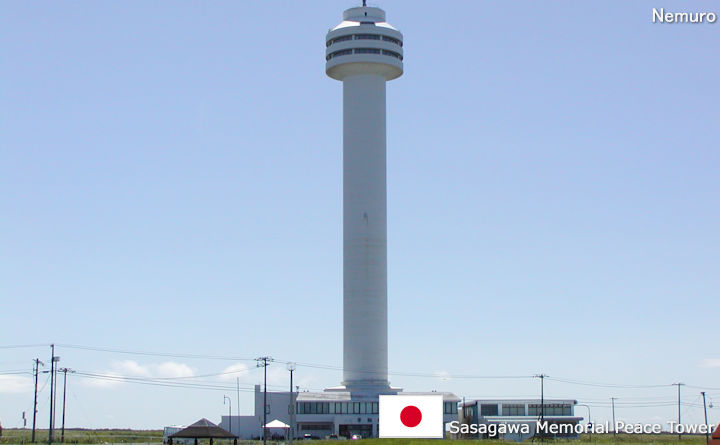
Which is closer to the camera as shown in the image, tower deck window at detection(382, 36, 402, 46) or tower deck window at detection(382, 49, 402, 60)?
tower deck window at detection(382, 49, 402, 60)

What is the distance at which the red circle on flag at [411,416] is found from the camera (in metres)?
61.8

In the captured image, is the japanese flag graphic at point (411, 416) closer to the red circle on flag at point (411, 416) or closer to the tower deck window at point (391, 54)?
the red circle on flag at point (411, 416)

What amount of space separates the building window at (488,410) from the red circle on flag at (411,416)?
73.7 metres

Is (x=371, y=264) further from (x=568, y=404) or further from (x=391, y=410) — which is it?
(x=391, y=410)

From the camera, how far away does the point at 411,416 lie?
63.1 metres

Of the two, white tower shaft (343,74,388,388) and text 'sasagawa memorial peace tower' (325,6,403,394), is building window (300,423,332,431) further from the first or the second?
white tower shaft (343,74,388,388)

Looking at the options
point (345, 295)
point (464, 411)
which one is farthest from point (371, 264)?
point (464, 411)

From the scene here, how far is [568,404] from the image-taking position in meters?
137

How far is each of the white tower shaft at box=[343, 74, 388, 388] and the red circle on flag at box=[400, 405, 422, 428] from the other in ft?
246

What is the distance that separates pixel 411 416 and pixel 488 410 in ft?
244

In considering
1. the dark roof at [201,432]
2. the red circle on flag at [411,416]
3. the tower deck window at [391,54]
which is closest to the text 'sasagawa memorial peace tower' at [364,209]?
the tower deck window at [391,54]

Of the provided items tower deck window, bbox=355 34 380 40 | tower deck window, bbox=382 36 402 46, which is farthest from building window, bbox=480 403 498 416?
tower deck window, bbox=355 34 380 40

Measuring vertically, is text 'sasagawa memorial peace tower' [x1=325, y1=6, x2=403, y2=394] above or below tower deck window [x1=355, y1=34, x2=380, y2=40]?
below

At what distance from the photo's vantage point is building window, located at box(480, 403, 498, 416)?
442 ft
